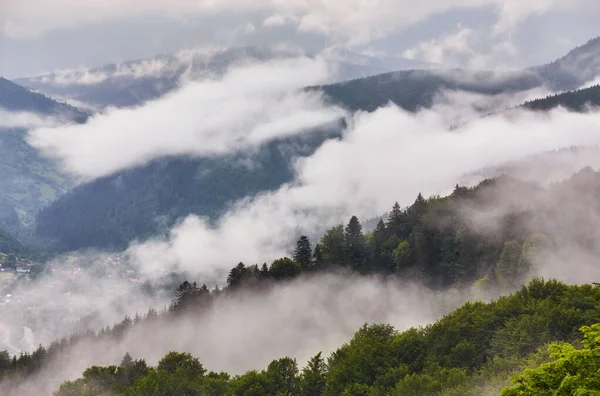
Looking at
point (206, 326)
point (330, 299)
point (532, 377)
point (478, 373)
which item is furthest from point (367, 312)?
point (532, 377)

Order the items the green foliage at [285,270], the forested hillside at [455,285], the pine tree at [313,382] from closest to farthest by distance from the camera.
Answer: the forested hillside at [455,285], the pine tree at [313,382], the green foliage at [285,270]

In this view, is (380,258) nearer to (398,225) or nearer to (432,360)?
(398,225)

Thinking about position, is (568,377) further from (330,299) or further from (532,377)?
(330,299)

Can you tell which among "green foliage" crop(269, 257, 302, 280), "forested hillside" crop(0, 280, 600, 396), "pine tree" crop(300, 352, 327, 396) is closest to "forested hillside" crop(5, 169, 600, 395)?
"forested hillside" crop(0, 280, 600, 396)

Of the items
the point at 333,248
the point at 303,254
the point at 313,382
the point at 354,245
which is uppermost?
the point at 354,245

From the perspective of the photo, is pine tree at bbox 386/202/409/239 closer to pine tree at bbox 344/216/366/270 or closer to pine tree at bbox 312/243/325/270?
pine tree at bbox 344/216/366/270

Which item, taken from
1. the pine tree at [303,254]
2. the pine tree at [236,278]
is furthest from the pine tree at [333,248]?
the pine tree at [236,278]

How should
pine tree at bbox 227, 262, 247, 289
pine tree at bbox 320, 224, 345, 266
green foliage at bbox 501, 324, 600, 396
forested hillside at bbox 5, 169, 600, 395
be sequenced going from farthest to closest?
pine tree at bbox 227, 262, 247, 289 < pine tree at bbox 320, 224, 345, 266 < forested hillside at bbox 5, 169, 600, 395 < green foliage at bbox 501, 324, 600, 396

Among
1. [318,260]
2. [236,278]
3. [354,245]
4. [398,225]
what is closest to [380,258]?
[354,245]

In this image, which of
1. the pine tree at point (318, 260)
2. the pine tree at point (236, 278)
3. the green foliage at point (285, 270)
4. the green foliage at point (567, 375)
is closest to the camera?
the green foliage at point (567, 375)

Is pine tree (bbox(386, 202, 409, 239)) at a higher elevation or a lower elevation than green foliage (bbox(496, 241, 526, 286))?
higher

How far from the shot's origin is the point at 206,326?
15125 cm

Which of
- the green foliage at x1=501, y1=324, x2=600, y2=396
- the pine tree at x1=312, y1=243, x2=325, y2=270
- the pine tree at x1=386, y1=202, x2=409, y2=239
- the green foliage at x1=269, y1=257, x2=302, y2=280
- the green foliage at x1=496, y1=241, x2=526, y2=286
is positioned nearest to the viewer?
the green foliage at x1=501, y1=324, x2=600, y2=396

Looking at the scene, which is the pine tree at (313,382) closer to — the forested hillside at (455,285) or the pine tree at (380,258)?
the forested hillside at (455,285)
